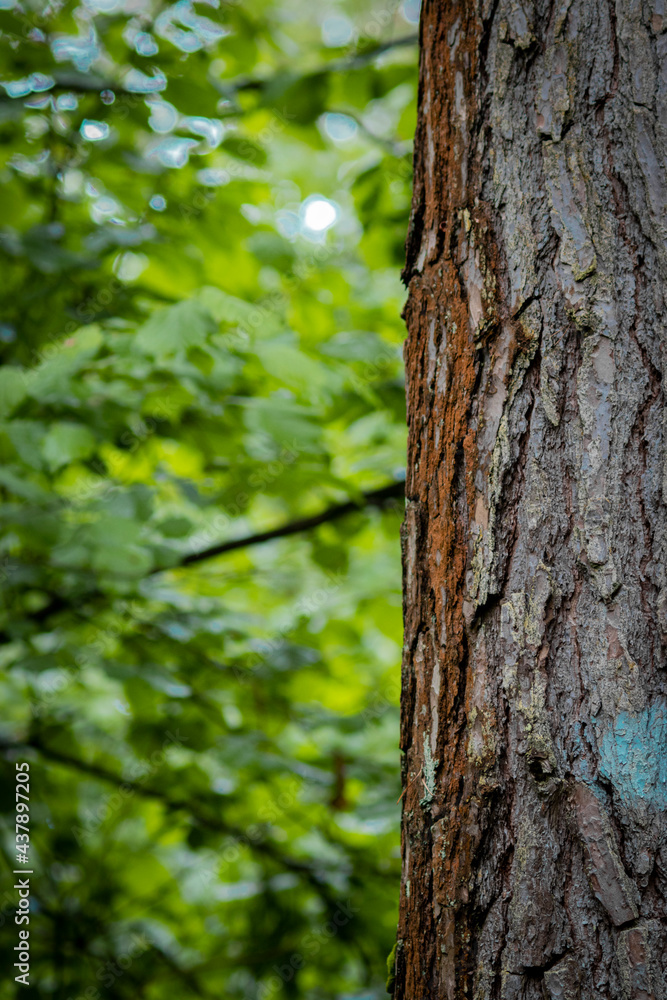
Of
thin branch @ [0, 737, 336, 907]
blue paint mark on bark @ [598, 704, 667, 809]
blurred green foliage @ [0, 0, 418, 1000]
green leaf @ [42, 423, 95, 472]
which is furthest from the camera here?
thin branch @ [0, 737, 336, 907]

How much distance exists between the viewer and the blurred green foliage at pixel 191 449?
157cm

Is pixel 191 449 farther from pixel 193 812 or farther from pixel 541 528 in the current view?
pixel 541 528

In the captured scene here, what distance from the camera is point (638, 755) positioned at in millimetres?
591

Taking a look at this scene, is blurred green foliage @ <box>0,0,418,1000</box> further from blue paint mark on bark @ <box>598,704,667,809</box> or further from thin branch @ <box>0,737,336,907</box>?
blue paint mark on bark @ <box>598,704,667,809</box>

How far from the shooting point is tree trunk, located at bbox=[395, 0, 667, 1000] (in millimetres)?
597

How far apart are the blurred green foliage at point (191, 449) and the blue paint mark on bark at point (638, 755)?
0.96m

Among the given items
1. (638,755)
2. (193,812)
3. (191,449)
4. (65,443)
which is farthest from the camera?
(193,812)

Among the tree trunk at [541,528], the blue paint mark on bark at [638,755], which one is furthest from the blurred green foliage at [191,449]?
the blue paint mark on bark at [638,755]

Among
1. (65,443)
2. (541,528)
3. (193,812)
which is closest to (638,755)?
(541,528)

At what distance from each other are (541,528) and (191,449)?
1.53 m

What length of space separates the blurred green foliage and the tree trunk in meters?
0.74

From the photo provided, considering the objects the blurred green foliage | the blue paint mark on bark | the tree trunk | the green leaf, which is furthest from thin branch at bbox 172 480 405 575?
the blue paint mark on bark

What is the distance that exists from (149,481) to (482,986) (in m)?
1.68

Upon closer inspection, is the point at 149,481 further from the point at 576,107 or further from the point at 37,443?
the point at 576,107
